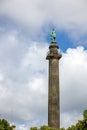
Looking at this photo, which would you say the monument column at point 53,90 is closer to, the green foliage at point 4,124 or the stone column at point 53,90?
the stone column at point 53,90

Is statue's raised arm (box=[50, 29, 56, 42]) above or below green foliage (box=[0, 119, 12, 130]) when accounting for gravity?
above

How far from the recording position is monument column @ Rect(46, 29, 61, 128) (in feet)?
332

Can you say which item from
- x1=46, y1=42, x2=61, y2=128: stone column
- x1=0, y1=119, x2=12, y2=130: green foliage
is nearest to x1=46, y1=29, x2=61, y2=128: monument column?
x1=46, y1=42, x2=61, y2=128: stone column

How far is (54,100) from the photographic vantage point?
4043 inches

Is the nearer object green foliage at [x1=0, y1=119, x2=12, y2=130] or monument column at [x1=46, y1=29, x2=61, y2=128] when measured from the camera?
green foliage at [x1=0, y1=119, x2=12, y2=130]

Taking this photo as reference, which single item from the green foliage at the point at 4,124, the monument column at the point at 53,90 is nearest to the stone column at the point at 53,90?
the monument column at the point at 53,90

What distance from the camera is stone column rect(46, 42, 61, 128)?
10119cm

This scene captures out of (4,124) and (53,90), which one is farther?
(53,90)

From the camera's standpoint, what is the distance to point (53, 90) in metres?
103

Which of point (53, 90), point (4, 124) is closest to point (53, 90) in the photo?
point (53, 90)

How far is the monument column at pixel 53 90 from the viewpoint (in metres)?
101

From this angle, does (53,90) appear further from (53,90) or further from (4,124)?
(4,124)

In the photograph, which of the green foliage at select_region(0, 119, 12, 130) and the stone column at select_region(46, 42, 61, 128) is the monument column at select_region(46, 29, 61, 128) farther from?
the green foliage at select_region(0, 119, 12, 130)

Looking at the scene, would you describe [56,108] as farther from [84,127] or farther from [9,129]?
[84,127]
